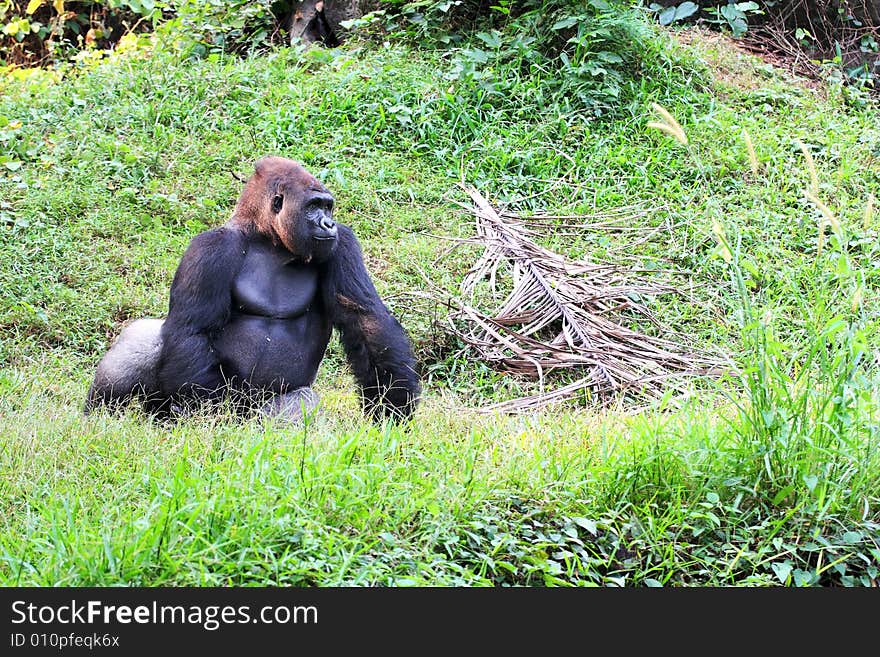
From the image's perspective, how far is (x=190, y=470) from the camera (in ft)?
11.9

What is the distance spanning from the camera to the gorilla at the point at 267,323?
15.3 feet

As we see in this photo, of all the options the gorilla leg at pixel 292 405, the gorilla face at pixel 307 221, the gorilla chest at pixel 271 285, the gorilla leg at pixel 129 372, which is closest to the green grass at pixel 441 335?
the gorilla leg at pixel 292 405

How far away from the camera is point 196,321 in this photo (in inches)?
183

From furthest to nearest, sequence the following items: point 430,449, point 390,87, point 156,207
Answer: point 390,87 → point 156,207 → point 430,449

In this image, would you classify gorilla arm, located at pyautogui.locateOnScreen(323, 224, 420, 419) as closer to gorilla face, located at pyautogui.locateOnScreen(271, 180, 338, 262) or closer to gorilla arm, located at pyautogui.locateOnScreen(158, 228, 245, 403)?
gorilla face, located at pyautogui.locateOnScreen(271, 180, 338, 262)

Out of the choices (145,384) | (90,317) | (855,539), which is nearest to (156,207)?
(90,317)

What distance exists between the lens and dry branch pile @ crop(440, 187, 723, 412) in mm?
5688

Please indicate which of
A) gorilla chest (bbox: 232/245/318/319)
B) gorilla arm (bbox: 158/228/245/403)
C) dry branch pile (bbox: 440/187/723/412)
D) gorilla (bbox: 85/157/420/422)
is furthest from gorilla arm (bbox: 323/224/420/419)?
dry branch pile (bbox: 440/187/723/412)

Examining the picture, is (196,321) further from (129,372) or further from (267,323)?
(129,372)

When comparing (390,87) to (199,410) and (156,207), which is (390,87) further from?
(199,410)

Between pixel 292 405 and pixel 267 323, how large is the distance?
0.39 m

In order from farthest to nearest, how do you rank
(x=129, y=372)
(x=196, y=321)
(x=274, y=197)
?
(x=129, y=372) < (x=274, y=197) < (x=196, y=321)

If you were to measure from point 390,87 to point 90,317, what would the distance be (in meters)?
2.95

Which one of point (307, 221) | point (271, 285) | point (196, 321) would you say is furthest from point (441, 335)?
point (196, 321)
